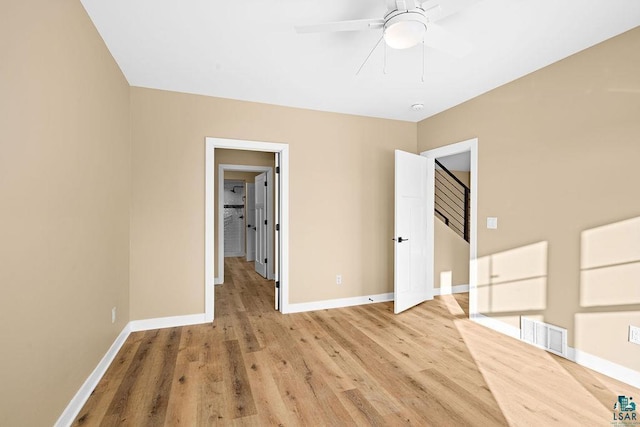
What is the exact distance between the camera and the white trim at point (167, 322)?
127 inches

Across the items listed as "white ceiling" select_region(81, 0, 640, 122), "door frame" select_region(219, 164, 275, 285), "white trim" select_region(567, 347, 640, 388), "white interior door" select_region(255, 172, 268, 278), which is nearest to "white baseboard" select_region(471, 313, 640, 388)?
"white trim" select_region(567, 347, 640, 388)

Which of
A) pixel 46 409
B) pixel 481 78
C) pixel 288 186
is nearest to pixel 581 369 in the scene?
pixel 481 78

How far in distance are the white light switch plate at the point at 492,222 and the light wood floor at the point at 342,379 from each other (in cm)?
113

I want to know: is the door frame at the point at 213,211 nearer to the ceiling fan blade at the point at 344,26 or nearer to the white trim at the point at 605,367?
the ceiling fan blade at the point at 344,26

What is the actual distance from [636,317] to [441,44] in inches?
96.1

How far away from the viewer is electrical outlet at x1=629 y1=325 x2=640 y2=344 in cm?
220

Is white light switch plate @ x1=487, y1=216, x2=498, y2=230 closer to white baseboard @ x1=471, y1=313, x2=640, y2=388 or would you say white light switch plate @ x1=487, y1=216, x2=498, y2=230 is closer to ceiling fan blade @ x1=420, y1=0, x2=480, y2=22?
white baseboard @ x1=471, y1=313, x2=640, y2=388

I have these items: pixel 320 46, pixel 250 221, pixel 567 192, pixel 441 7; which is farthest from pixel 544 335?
pixel 250 221

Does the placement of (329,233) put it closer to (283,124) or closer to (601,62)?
(283,124)

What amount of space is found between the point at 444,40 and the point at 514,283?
2.48 metres

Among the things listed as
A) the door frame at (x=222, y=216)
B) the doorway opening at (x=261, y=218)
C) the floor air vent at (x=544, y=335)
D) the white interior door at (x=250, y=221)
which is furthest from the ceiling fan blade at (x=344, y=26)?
the white interior door at (x=250, y=221)

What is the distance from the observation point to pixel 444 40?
1.93 metres

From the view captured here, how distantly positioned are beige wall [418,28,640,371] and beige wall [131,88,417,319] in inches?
53.6

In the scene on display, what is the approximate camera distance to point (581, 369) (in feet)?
7.97
